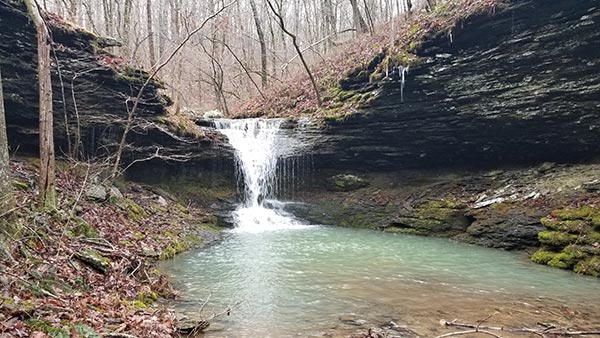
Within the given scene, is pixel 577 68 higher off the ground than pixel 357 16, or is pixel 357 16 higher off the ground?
pixel 357 16

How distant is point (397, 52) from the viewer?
49.9 feet

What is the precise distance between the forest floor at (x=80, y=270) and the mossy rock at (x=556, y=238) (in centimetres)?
868

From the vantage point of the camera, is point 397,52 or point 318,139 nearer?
point 397,52

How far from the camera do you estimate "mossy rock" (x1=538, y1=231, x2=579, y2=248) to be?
9.63 metres

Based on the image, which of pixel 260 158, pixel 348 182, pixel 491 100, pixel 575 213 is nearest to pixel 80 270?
pixel 575 213

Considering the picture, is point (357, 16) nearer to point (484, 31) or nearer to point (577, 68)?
Result: point (484, 31)

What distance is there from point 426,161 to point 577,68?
5.90 metres

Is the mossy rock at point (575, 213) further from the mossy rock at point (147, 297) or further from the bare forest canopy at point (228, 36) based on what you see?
the bare forest canopy at point (228, 36)

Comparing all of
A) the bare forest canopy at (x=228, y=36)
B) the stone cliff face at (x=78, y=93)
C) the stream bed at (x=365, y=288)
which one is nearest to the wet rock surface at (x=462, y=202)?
the stream bed at (x=365, y=288)

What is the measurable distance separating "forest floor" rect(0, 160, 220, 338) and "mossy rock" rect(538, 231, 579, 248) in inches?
342

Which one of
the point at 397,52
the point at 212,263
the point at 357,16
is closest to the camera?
the point at 212,263

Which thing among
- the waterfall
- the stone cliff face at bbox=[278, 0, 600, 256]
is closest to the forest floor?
the waterfall

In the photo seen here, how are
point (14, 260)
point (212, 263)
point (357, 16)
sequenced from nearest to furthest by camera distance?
point (14, 260)
point (212, 263)
point (357, 16)

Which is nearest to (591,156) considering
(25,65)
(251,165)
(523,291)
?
(523,291)
